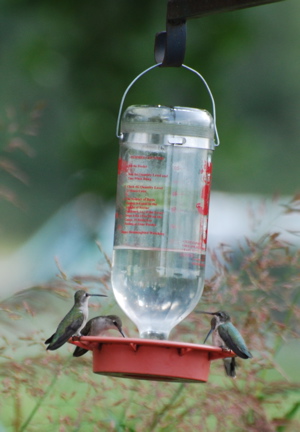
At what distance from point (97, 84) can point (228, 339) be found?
12.3ft

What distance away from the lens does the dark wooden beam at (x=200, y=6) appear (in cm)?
155

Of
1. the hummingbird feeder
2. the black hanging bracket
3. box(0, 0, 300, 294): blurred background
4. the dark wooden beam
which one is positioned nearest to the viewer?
the dark wooden beam

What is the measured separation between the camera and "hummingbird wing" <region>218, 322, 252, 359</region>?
175 cm

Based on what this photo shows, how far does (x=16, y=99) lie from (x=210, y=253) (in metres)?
3.24

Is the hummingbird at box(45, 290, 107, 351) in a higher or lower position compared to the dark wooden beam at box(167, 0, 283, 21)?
lower

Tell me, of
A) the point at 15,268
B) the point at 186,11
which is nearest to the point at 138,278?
the point at 186,11

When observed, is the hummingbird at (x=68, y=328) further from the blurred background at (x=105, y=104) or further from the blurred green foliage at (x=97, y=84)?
the blurred green foliage at (x=97, y=84)

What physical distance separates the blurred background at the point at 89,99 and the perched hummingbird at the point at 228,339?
8.71 feet

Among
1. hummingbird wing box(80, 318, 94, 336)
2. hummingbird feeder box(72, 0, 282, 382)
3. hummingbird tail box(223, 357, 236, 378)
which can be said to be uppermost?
hummingbird feeder box(72, 0, 282, 382)

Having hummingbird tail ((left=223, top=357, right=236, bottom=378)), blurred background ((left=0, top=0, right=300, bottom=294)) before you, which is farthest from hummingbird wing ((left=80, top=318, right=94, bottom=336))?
blurred background ((left=0, top=0, right=300, bottom=294))

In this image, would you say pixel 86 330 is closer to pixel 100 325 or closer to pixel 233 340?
pixel 100 325

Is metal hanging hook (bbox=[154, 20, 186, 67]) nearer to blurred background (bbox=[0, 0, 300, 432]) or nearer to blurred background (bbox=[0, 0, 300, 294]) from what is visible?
blurred background (bbox=[0, 0, 300, 432])

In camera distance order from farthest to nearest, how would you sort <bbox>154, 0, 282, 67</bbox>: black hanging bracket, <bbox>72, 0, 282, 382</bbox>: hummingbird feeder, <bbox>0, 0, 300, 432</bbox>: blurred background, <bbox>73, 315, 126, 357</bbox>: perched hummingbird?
<bbox>0, 0, 300, 432</bbox>: blurred background, <bbox>72, 0, 282, 382</bbox>: hummingbird feeder, <bbox>73, 315, 126, 357</bbox>: perched hummingbird, <bbox>154, 0, 282, 67</bbox>: black hanging bracket

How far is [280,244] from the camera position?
2.43 metres
